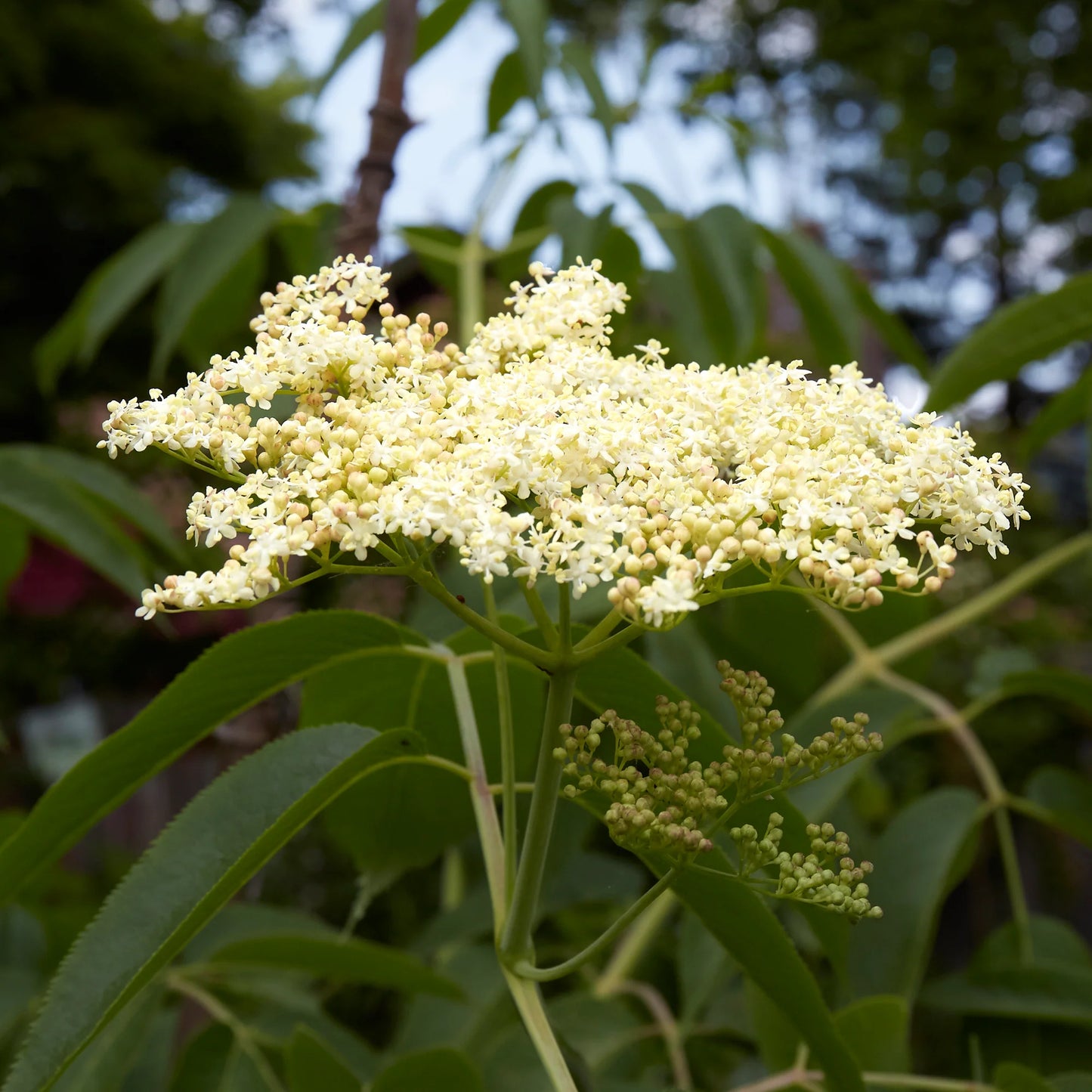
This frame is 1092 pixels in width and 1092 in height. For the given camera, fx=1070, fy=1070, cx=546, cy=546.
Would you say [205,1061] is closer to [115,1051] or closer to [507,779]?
[115,1051]

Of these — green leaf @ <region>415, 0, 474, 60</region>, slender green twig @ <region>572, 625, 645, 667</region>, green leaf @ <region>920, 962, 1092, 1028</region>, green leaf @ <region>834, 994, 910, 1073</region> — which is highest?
green leaf @ <region>415, 0, 474, 60</region>

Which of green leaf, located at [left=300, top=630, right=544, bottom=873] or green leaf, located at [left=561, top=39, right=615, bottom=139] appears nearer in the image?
green leaf, located at [left=300, top=630, right=544, bottom=873]

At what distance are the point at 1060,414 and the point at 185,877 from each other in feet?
4.22

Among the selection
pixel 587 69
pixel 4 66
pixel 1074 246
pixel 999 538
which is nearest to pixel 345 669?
pixel 999 538

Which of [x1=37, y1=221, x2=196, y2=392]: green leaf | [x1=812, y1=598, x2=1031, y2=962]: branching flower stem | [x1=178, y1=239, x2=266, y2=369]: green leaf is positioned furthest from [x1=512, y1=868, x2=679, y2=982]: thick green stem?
[x1=178, y1=239, x2=266, y2=369]: green leaf

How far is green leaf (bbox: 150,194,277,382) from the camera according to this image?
51.9 inches

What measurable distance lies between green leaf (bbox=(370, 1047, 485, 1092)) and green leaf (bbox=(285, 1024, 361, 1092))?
0.11 feet

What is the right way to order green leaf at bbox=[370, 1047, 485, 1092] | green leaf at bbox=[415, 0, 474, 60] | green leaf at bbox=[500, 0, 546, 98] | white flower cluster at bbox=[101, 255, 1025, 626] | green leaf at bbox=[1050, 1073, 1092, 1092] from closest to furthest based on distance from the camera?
white flower cluster at bbox=[101, 255, 1025, 626], green leaf at bbox=[370, 1047, 485, 1092], green leaf at bbox=[1050, 1073, 1092, 1092], green leaf at bbox=[500, 0, 546, 98], green leaf at bbox=[415, 0, 474, 60]

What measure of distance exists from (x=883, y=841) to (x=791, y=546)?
0.74 m

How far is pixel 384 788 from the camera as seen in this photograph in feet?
3.34

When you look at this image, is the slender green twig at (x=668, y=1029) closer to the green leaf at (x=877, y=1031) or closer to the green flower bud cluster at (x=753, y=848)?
the green leaf at (x=877, y=1031)

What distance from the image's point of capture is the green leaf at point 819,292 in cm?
146

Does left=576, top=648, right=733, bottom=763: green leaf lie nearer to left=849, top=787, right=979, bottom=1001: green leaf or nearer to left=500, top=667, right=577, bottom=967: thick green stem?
left=500, top=667, right=577, bottom=967: thick green stem

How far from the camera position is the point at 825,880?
2.18 ft
